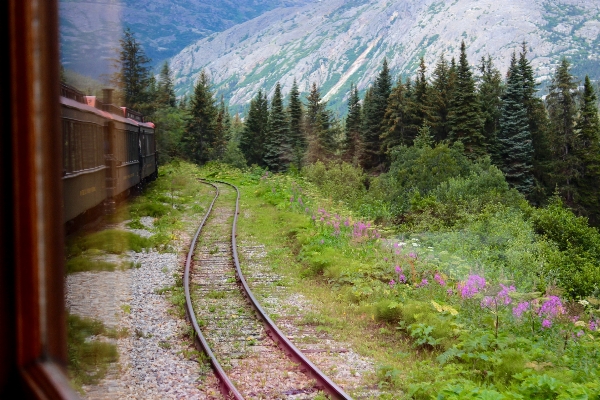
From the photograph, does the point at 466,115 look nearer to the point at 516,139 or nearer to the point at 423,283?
the point at 516,139

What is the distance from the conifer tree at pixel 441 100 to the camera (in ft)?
132

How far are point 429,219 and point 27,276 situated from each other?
15.5m

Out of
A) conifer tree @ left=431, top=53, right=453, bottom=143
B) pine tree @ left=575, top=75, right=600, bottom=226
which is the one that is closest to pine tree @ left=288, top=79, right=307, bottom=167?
conifer tree @ left=431, top=53, right=453, bottom=143

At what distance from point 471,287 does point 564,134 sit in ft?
135

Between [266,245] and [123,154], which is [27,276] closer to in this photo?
[266,245]

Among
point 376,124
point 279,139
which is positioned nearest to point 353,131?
point 376,124

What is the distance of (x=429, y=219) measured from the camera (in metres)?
16.0

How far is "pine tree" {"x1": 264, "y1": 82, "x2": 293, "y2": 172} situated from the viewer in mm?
49531

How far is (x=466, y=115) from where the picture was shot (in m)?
38.3

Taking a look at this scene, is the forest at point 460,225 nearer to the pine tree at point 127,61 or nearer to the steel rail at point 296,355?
the pine tree at point 127,61

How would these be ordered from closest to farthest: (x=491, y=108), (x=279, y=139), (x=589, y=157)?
(x=589, y=157) → (x=491, y=108) → (x=279, y=139)

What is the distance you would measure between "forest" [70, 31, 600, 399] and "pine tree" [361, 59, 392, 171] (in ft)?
0.39

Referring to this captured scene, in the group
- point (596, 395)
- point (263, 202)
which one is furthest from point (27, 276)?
point (263, 202)

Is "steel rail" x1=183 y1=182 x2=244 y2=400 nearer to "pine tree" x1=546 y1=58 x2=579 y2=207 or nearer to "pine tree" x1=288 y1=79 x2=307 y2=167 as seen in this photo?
"pine tree" x1=546 y1=58 x2=579 y2=207
